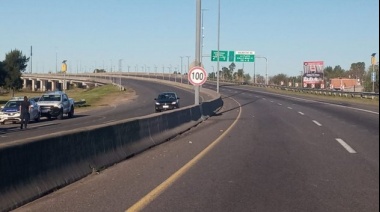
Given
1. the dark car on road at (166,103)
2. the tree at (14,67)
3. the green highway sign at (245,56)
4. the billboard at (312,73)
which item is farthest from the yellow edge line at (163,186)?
the billboard at (312,73)

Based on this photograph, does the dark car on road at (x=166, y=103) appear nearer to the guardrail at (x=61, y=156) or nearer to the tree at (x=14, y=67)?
the guardrail at (x=61, y=156)

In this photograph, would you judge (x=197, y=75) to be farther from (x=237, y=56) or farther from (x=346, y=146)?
(x=237, y=56)

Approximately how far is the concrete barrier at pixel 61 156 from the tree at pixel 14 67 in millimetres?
72342

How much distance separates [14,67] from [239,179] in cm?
8559

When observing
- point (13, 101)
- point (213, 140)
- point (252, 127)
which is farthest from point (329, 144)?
point (13, 101)

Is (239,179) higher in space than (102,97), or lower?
higher

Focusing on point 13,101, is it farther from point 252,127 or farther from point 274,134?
point 274,134

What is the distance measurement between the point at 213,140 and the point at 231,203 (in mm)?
10827

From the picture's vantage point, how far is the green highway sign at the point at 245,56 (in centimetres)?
7619

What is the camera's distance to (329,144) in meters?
17.7

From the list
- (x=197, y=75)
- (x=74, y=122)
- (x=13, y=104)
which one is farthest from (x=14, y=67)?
(x=197, y=75)

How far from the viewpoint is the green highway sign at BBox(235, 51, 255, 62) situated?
250ft

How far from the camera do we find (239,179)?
11.4 meters

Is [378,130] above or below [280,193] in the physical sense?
above
